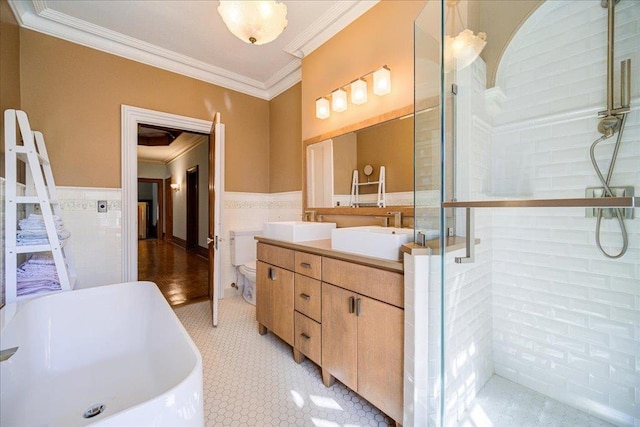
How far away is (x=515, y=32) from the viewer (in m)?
1.52

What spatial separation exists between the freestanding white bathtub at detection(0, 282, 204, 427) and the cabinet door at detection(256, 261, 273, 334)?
736mm

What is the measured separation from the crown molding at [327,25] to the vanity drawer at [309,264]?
75.7 inches

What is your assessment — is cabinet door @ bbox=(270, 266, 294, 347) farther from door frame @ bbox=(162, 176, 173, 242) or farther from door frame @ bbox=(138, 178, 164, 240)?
door frame @ bbox=(138, 178, 164, 240)

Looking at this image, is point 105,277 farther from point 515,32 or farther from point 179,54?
point 515,32

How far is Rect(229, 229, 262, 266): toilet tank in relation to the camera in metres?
3.09

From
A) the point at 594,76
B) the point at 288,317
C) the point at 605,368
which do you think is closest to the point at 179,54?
the point at 288,317

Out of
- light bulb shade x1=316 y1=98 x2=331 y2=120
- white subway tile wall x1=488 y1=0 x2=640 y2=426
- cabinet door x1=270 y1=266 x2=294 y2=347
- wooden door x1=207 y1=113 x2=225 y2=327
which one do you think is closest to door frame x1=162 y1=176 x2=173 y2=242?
wooden door x1=207 y1=113 x2=225 y2=327

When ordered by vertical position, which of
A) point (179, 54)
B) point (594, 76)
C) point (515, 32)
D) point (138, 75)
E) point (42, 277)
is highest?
point (179, 54)

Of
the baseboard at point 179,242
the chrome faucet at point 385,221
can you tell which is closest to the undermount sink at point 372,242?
the chrome faucet at point 385,221

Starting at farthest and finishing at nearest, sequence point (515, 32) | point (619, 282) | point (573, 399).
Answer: point (515, 32) → point (573, 399) → point (619, 282)

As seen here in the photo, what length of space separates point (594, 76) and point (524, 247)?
0.93 metres

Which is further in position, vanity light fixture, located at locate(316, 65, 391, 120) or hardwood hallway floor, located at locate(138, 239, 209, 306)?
hardwood hallway floor, located at locate(138, 239, 209, 306)

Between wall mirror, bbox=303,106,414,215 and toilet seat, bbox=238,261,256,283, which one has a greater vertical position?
wall mirror, bbox=303,106,414,215

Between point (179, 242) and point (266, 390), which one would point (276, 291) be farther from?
point (179, 242)
